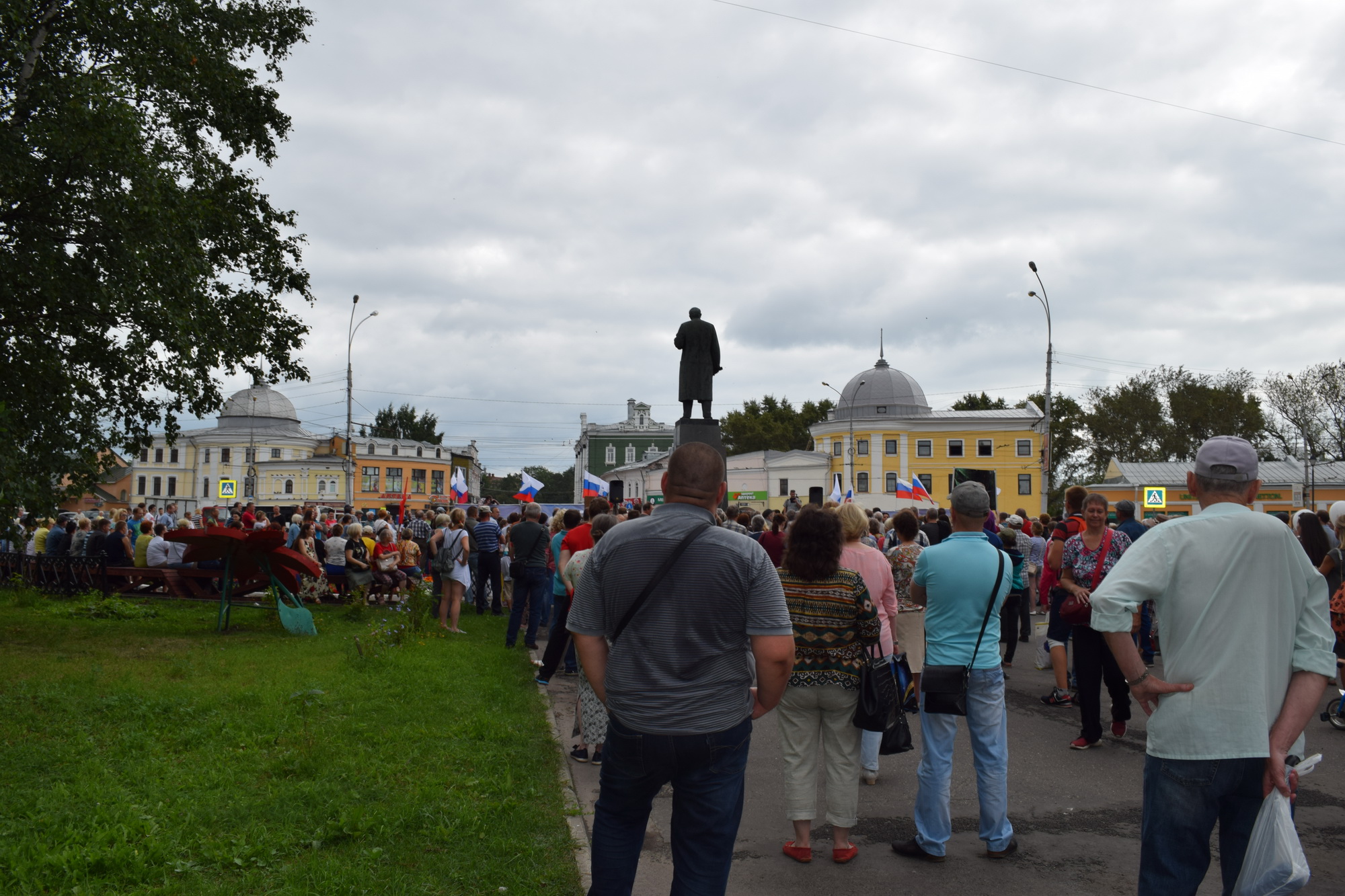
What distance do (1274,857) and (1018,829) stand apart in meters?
3.00

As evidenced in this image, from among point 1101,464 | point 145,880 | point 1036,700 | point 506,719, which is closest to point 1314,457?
point 1101,464

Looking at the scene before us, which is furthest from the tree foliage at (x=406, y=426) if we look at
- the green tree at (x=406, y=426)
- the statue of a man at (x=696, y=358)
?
the statue of a man at (x=696, y=358)

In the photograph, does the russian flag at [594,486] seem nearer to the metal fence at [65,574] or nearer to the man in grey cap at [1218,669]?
the metal fence at [65,574]

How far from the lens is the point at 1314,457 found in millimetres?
52938

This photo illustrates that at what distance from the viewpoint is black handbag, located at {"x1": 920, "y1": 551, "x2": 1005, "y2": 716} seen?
17.1 feet

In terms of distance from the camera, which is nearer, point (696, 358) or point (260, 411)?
point (696, 358)

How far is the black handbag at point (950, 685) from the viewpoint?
523cm

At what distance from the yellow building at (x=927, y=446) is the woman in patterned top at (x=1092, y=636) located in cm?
6585

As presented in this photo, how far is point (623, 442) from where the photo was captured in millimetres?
107375

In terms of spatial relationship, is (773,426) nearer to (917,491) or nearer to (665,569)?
(917,491)

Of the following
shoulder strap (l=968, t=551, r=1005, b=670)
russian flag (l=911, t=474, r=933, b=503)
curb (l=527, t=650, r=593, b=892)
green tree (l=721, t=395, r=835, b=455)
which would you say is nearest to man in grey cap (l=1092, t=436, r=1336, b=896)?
shoulder strap (l=968, t=551, r=1005, b=670)

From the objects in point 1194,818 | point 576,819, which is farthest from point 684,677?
point 576,819

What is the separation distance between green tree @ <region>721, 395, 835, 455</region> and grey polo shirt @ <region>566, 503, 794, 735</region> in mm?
83938

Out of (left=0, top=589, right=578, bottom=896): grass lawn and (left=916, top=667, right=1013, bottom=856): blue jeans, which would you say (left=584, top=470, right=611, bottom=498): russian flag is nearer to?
(left=0, top=589, right=578, bottom=896): grass lawn
